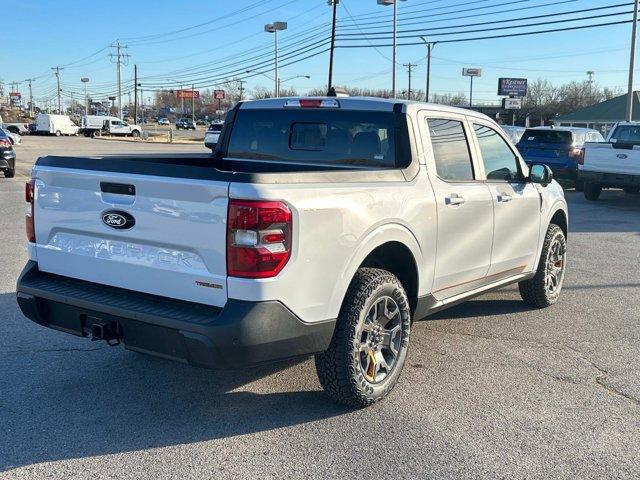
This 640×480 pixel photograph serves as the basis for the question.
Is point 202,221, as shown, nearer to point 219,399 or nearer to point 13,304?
point 219,399

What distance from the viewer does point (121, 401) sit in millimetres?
4098

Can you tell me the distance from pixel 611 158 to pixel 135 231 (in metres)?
13.9

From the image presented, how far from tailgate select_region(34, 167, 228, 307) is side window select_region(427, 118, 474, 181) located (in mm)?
2010

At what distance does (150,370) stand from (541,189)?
12.8ft

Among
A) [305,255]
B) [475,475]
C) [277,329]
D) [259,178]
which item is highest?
[259,178]

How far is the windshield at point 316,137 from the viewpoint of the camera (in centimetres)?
466

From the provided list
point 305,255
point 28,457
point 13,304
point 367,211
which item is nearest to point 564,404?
point 367,211

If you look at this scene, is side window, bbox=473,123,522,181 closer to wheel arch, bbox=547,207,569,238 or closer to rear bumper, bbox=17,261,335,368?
wheel arch, bbox=547,207,569,238

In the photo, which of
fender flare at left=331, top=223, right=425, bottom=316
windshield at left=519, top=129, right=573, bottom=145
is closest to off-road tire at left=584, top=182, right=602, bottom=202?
A: windshield at left=519, top=129, right=573, bottom=145

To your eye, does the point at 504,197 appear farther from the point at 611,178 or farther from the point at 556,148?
the point at 556,148

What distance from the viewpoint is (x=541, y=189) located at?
607 cm

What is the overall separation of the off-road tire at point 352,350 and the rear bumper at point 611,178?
41.1 ft

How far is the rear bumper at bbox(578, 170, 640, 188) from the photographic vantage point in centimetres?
1457

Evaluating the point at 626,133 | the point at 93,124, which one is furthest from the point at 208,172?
the point at 93,124
